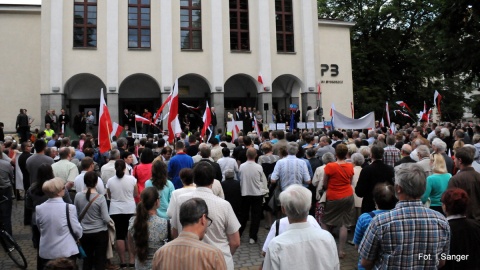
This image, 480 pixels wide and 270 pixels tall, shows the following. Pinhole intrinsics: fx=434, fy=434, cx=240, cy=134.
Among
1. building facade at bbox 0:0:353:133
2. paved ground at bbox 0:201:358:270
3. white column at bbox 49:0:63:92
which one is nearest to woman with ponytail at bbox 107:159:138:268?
paved ground at bbox 0:201:358:270

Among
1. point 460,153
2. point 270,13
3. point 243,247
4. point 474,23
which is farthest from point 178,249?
point 270,13

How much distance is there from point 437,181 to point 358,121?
449 inches

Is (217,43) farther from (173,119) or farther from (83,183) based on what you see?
(83,183)

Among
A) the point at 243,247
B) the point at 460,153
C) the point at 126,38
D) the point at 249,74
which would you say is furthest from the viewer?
the point at 249,74

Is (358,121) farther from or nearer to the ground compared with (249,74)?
nearer to the ground

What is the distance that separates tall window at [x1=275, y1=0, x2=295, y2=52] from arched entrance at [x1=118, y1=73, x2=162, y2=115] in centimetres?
897

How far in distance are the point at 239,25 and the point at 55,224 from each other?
82.1ft

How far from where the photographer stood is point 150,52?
2717cm

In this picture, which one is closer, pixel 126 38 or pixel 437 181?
pixel 437 181

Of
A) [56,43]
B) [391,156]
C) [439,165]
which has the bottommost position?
[439,165]

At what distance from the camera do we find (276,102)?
3253 centimetres

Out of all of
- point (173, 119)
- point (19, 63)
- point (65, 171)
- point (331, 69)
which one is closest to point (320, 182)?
point (65, 171)

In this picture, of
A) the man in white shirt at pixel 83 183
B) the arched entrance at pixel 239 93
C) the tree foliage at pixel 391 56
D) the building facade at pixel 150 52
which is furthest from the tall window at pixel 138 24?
the man in white shirt at pixel 83 183

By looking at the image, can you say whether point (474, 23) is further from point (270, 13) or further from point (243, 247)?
point (243, 247)
